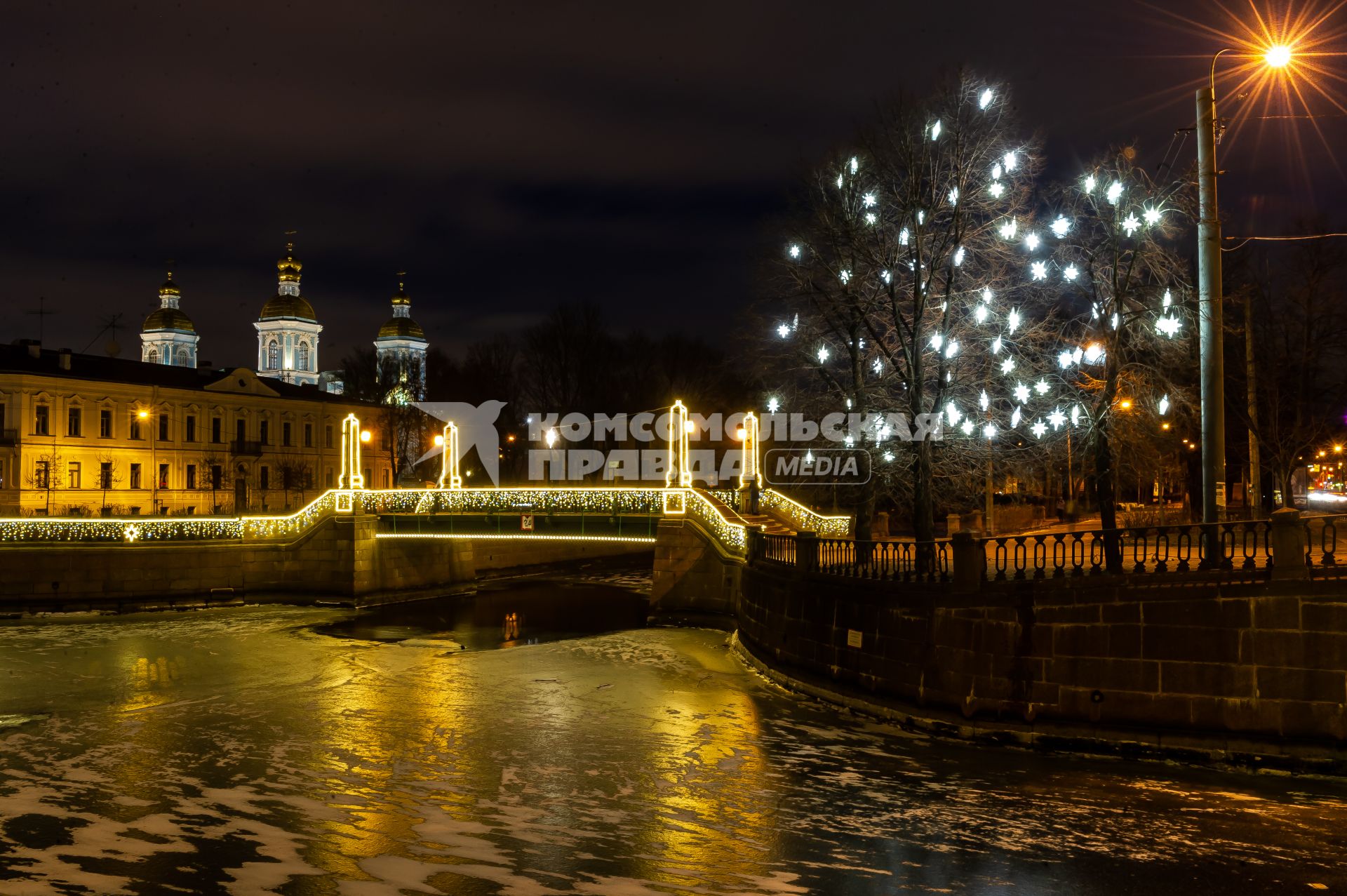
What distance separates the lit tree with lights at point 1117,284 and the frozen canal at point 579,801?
961 centimetres

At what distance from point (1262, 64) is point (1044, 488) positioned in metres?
47.8

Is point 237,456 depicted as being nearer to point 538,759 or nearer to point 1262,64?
point 538,759

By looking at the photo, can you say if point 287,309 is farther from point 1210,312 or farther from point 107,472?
point 1210,312

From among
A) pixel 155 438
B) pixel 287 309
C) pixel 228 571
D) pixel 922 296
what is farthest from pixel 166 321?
pixel 922 296

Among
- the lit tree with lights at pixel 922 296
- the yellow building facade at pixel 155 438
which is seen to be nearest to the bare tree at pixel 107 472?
the yellow building facade at pixel 155 438

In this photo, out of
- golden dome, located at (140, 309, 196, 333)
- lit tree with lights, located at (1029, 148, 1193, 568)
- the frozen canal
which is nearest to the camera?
the frozen canal

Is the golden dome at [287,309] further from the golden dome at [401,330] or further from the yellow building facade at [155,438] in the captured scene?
the yellow building facade at [155,438]

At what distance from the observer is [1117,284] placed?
20672mm

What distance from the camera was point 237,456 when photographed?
67.3 metres

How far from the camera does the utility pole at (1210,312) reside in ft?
44.1

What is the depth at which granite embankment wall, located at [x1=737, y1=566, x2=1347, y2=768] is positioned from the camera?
41.7ft

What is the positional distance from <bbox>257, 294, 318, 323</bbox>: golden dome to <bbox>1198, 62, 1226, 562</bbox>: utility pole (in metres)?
109

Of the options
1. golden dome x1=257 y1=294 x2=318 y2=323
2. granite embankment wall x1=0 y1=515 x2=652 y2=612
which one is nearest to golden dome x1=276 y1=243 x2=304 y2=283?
golden dome x1=257 y1=294 x2=318 y2=323

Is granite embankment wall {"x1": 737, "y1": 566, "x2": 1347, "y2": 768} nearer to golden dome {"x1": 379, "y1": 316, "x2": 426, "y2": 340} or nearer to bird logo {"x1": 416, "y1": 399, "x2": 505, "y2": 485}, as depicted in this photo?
bird logo {"x1": 416, "y1": 399, "x2": 505, "y2": 485}
